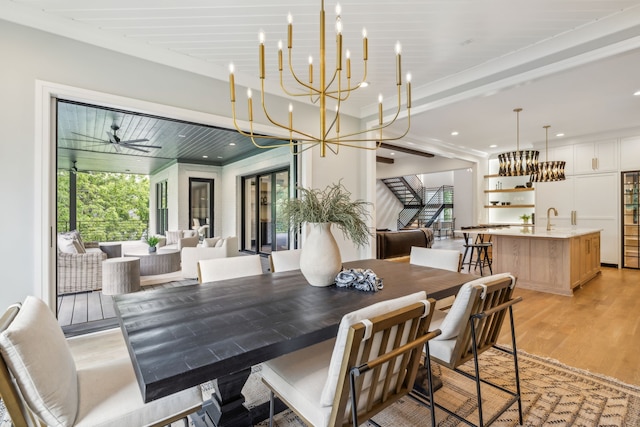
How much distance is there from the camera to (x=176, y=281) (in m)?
5.13

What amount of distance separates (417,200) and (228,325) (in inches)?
568

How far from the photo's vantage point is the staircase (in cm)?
1418

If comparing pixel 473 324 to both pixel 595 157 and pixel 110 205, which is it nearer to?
pixel 595 157

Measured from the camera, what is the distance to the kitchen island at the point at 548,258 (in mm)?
4445

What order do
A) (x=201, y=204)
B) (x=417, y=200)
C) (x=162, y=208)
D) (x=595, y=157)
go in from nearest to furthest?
(x=595, y=157), (x=201, y=204), (x=162, y=208), (x=417, y=200)

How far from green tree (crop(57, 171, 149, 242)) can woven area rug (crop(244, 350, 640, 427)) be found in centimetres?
A: 611

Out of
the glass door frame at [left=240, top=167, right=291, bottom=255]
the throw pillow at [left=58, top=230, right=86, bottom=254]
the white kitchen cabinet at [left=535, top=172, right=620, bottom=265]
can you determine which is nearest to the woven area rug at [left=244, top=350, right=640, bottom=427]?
the throw pillow at [left=58, top=230, right=86, bottom=254]

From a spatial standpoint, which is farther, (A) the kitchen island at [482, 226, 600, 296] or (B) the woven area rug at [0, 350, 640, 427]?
(A) the kitchen island at [482, 226, 600, 296]

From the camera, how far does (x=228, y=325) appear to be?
134 cm

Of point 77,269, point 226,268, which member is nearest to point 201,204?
point 77,269

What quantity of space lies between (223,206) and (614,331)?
7918 millimetres

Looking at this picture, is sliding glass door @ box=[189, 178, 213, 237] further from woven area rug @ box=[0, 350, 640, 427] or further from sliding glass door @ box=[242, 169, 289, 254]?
woven area rug @ box=[0, 350, 640, 427]

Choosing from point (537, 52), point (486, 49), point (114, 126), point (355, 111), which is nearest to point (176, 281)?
point (114, 126)

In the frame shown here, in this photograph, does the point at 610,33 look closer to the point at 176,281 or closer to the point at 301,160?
the point at 301,160
